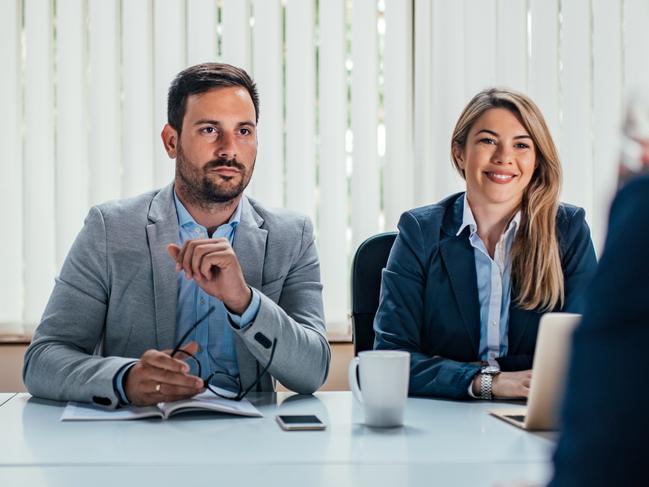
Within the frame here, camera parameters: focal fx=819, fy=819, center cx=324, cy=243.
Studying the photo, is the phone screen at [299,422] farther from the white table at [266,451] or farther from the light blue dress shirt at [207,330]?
the light blue dress shirt at [207,330]

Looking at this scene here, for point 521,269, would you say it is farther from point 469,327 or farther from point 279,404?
point 279,404

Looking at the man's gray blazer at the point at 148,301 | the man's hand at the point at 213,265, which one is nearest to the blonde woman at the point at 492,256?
the man's gray blazer at the point at 148,301

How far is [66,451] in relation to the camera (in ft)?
4.12

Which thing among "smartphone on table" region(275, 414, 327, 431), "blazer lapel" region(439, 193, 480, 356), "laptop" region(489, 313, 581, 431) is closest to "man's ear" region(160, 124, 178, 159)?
"blazer lapel" region(439, 193, 480, 356)

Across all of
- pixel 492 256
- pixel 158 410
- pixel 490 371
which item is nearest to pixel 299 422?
pixel 158 410

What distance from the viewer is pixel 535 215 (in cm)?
224

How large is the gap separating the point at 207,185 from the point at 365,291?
529mm

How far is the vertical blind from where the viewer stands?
10.1 ft

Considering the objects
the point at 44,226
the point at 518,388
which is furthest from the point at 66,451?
the point at 44,226

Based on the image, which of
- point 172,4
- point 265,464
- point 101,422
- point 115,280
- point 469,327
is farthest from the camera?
point 172,4

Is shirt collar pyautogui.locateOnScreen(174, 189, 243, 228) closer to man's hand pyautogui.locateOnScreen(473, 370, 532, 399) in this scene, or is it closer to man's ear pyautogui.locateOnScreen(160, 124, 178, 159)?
man's ear pyautogui.locateOnScreen(160, 124, 178, 159)

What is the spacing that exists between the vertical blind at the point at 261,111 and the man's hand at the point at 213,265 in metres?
1.34

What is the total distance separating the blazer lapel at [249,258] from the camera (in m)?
2.00

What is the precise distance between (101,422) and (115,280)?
557 mm
